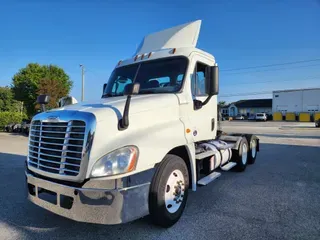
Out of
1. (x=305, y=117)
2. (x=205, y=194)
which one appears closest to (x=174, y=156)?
(x=205, y=194)

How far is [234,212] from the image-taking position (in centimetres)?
412

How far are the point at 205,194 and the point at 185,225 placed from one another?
5.03ft

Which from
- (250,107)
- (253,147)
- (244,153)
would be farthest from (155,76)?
(250,107)

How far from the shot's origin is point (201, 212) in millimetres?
4121

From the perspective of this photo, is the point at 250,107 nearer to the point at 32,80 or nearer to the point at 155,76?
the point at 32,80

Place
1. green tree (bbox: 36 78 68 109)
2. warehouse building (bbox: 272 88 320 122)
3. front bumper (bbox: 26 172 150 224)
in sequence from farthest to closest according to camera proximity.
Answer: warehouse building (bbox: 272 88 320 122)
green tree (bbox: 36 78 68 109)
front bumper (bbox: 26 172 150 224)

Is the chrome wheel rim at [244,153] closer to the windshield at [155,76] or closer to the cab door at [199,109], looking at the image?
the cab door at [199,109]

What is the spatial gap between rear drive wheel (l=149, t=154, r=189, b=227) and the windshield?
4.16 ft

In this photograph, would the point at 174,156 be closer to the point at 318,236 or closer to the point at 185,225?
the point at 185,225

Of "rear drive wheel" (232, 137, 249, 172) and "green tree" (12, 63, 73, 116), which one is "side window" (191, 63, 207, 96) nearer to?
"rear drive wheel" (232, 137, 249, 172)

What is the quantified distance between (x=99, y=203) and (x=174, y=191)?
1.25m

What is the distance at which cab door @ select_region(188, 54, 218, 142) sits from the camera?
4250 millimetres

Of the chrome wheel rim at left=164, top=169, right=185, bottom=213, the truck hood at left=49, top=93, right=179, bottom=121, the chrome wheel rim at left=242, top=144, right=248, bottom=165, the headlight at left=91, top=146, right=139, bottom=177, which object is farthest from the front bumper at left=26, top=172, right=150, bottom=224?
the chrome wheel rim at left=242, top=144, right=248, bottom=165

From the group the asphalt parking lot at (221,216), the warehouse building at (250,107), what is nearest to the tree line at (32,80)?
the asphalt parking lot at (221,216)
